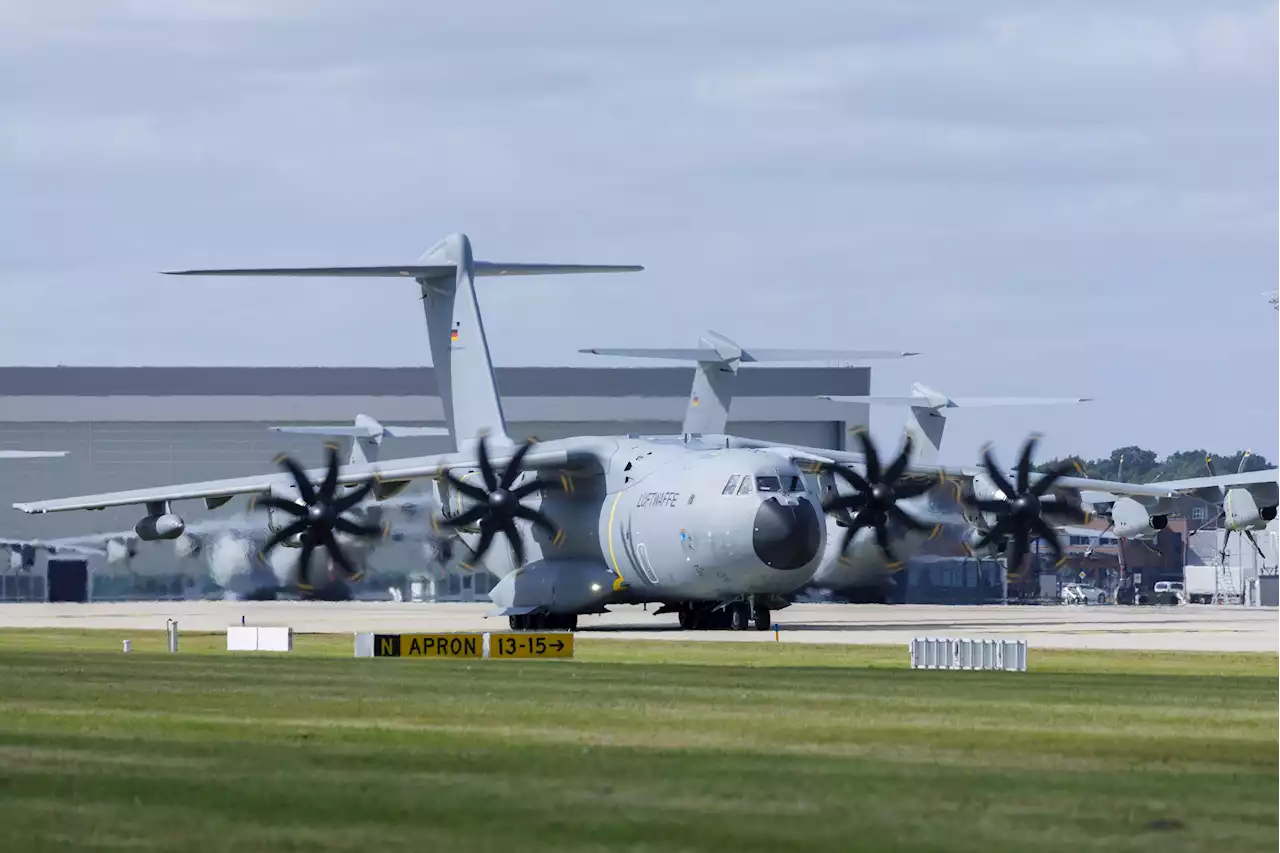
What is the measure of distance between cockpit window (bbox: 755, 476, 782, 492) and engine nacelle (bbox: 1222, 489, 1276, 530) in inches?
932

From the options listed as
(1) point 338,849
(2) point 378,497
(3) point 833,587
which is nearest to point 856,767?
(1) point 338,849

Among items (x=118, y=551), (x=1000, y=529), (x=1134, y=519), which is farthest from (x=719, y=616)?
(x=118, y=551)

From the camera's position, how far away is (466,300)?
60.5 m

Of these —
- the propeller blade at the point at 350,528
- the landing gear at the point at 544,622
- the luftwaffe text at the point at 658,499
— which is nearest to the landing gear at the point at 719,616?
the landing gear at the point at 544,622

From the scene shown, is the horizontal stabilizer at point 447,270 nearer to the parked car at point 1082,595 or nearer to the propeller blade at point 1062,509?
the propeller blade at point 1062,509

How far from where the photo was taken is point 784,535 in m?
49.9

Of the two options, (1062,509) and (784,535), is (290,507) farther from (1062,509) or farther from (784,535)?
(1062,509)

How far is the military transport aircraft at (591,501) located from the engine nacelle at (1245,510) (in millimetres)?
7451

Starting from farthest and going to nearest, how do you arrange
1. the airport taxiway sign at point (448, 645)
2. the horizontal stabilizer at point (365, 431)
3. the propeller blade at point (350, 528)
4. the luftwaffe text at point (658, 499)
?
1. the horizontal stabilizer at point (365, 431)
2. the propeller blade at point (350, 528)
3. the luftwaffe text at point (658, 499)
4. the airport taxiway sign at point (448, 645)

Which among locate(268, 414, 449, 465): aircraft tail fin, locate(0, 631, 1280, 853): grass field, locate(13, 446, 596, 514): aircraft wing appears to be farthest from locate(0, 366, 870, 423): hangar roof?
locate(0, 631, 1280, 853): grass field

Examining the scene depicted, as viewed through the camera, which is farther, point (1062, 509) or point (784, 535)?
point (1062, 509)

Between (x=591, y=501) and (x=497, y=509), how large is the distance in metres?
2.94

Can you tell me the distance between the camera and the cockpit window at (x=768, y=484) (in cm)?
5059

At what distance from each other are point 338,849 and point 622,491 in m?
42.1
